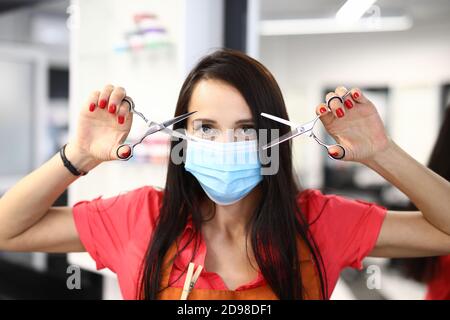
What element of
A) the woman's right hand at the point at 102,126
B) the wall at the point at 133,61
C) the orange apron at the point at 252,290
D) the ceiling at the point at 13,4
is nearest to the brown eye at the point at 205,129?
the woman's right hand at the point at 102,126

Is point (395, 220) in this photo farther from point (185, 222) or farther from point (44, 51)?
point (44, 51)

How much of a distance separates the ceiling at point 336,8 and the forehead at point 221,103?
658 millimetres

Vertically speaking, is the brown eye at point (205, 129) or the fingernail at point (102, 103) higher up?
the fingernail at point (102, 103)

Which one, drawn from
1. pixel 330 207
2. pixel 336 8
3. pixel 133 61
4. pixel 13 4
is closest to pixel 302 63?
pixel 336 8

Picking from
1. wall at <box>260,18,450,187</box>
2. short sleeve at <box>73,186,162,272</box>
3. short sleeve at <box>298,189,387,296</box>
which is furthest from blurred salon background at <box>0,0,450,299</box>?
short sleeve at <box>73,186,162,272</box>

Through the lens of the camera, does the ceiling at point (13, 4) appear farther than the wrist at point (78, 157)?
→ Yes

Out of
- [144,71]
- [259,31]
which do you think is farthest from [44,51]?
[259,31]

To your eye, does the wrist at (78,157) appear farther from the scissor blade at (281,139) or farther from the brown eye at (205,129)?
the scissor blade at (281,139)

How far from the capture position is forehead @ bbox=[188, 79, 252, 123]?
2.62ft

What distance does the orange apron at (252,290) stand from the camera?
0.81 meters

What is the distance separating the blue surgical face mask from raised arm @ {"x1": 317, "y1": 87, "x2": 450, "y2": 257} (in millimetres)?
143

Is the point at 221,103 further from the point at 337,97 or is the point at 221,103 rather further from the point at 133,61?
the point at 133,61

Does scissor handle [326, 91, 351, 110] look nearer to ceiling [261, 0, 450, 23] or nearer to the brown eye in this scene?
the brown eye

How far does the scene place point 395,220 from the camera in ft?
2.82
